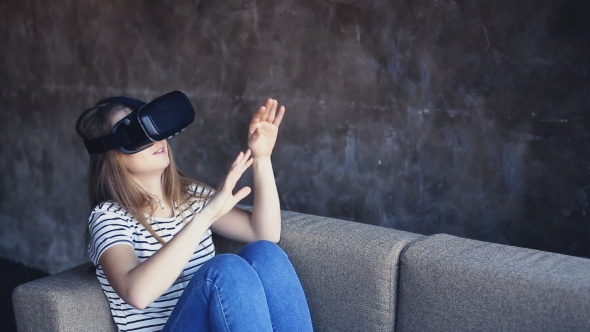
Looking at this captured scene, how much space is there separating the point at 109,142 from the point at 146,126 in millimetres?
127

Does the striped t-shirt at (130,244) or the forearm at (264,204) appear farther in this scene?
the forearm at (264,204)

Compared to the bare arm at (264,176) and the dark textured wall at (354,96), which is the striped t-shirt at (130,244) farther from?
the dark textured wall at (354,96)

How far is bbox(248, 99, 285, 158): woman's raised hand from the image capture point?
197cm

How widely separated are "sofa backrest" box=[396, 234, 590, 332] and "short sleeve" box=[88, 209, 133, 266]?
0.74m

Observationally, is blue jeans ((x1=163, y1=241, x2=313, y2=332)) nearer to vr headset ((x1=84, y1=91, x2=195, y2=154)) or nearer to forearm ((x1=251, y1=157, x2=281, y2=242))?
forearm ((x1=251, y1=157, x2=281, y2=242))

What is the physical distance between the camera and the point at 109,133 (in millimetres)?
1830

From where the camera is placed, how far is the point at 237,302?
1596mm

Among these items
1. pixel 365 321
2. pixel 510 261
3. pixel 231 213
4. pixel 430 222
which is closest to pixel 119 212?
pixel 231 213

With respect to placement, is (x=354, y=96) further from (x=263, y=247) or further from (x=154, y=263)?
(x=154, y=263)

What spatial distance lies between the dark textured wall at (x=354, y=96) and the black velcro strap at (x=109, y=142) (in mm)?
1284

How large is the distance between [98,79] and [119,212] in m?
2.08

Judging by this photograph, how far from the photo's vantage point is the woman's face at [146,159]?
6.10 ft

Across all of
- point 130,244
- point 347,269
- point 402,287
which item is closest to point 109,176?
point 130,244

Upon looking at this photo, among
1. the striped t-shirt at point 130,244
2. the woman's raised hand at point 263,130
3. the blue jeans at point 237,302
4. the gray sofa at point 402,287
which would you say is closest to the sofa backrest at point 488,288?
the gray sofa at point 402,287
